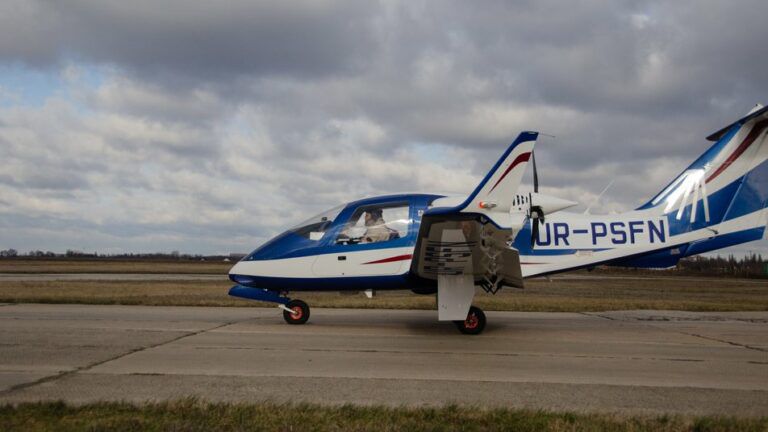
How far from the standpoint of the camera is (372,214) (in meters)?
12.1

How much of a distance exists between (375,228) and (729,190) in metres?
8.57

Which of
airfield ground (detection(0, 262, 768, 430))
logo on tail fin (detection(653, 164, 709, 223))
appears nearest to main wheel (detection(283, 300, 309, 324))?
airfield ground (detection(0, 262, 768, 430))

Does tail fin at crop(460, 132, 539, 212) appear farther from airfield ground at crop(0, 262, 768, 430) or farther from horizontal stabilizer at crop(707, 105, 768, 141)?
horizontal stabilizer at crop(707, 105, 768, 141)

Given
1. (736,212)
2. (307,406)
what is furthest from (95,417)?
(736,212)

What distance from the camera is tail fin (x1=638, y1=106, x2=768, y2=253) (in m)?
13.6

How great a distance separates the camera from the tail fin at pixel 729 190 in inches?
534

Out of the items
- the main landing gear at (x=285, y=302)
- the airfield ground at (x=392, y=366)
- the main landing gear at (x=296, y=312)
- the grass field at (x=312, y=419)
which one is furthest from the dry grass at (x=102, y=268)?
the grass field at (x=312, y=419)

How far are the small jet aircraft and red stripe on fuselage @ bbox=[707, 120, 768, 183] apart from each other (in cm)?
2

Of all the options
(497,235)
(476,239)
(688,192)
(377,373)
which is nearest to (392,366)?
(377,373)

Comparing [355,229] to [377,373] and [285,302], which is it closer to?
[285,302]

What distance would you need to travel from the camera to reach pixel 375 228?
12.2 meters

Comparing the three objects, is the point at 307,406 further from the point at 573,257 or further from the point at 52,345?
the point at 573,257

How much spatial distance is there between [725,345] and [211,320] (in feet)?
34.5

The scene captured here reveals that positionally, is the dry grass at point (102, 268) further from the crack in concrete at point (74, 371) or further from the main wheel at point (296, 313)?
the crack in concrete at point (74, 371)
